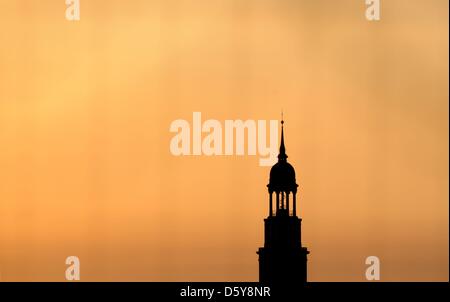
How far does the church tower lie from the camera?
617ft

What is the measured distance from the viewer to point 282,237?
18888cm

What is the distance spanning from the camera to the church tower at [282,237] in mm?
188000
